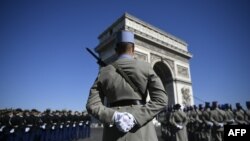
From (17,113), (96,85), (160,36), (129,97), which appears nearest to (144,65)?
(129,97)

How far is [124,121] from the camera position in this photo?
62.0 inches

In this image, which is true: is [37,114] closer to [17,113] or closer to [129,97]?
[17,113]

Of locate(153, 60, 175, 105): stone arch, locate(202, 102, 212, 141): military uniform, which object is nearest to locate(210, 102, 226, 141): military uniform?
locate(202, 102, 212, 141): military uniform

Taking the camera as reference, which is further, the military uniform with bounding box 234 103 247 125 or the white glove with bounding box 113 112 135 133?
the military uniform with bounding box 234 103 247 125

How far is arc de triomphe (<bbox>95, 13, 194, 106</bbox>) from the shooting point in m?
18.7

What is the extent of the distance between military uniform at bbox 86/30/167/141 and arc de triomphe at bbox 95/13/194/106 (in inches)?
630

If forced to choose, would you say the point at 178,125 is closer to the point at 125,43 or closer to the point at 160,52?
the point at 125,43

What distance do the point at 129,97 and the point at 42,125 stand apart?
910 cm

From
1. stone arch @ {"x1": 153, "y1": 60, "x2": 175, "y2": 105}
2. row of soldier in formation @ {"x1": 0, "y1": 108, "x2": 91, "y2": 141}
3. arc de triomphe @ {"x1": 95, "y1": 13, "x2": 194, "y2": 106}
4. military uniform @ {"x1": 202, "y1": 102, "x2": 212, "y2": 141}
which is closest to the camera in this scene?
military uniform @ {"x1": 202, "y1": 102, "x2": 212, "y2": 141}

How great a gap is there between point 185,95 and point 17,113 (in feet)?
54.6

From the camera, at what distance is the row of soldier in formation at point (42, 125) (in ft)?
26.8

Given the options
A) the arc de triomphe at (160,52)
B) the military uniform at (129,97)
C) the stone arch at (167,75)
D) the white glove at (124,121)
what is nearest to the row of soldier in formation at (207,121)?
the military uniform at (129,97)

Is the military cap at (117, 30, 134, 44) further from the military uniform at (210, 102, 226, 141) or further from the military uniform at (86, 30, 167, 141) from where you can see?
the military uniform at (210, 102, 226, 141)

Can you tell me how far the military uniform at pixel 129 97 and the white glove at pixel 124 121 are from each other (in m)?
0.04
